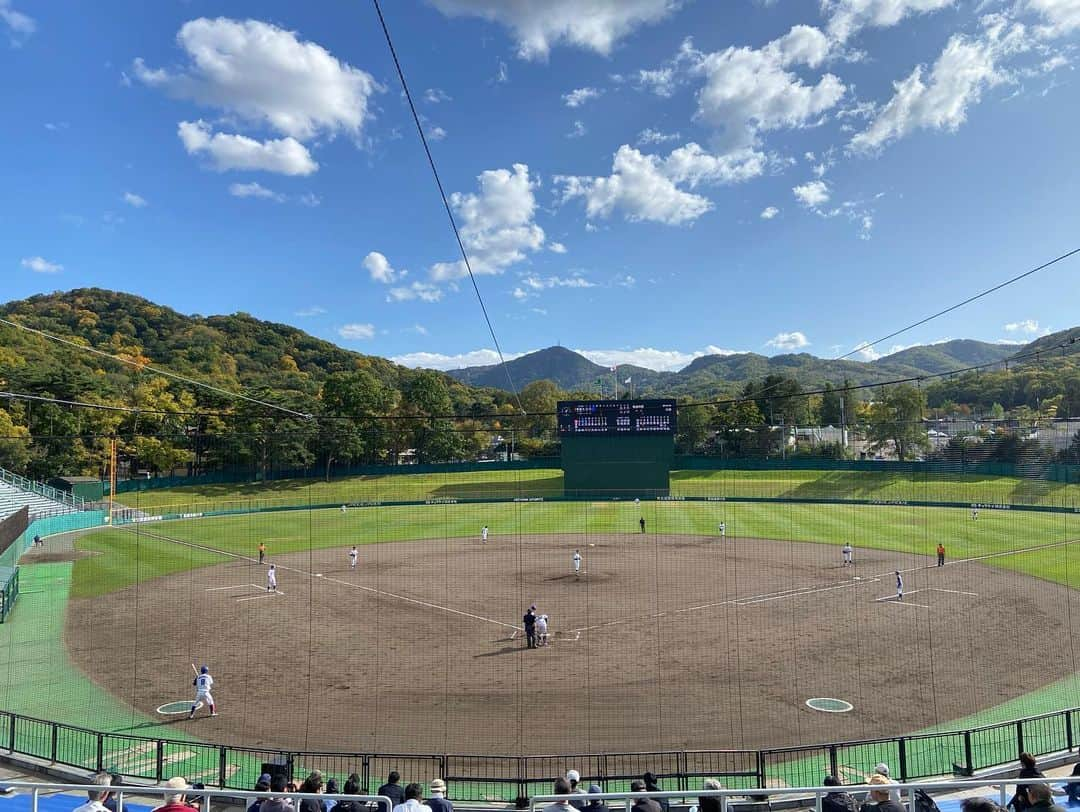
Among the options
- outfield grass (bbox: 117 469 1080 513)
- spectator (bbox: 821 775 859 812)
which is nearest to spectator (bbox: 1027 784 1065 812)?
spectator (bbox: 821 775 859 812)

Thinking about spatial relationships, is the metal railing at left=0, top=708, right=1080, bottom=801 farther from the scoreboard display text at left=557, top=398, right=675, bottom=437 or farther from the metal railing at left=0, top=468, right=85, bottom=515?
the metal railing at left=0, top=468, right=85, bottom=515

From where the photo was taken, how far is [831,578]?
25.8 metres

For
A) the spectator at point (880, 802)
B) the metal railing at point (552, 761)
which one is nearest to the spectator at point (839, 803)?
the spectator at point (880, 802)

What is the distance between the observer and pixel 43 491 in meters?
46.6

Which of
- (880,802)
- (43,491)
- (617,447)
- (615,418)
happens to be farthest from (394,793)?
(43,491)

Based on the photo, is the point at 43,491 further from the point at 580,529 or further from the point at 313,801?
the point at 313,801

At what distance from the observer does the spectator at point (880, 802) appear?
5023mm

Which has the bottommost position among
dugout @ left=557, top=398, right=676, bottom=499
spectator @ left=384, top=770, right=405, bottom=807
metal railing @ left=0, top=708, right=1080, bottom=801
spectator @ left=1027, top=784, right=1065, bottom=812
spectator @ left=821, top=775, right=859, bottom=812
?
metal railing @ left=0, top=708, right=1080, bottom=801

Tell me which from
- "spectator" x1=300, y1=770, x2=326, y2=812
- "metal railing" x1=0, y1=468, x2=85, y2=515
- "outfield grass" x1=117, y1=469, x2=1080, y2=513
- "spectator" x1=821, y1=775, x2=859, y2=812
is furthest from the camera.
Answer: "outfield grass" x1=117, y1=469, x2=1080, y2=513

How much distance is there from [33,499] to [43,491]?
566cm

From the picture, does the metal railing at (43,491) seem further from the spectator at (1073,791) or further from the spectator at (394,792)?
the spectator at (1073,791)

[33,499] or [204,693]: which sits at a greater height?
[33,499]

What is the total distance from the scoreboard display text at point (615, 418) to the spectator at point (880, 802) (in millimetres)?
42725

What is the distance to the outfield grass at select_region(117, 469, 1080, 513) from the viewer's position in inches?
1841
